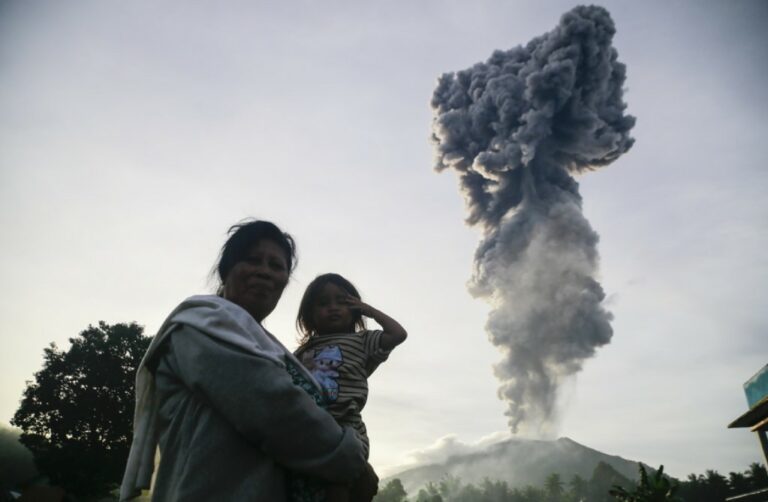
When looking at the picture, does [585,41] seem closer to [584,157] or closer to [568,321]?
[584,157]

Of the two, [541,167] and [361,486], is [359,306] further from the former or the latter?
[541,167]

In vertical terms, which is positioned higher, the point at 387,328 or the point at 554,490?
the point at 387,328

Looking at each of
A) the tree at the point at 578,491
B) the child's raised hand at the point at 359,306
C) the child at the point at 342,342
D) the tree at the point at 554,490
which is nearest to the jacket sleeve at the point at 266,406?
the child at the point at 342,342

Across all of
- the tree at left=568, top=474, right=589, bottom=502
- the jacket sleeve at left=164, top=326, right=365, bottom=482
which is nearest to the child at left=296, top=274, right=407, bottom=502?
the jacket sleeve at left=164, top=326, right=365, bottom=482

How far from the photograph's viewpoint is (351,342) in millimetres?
2646

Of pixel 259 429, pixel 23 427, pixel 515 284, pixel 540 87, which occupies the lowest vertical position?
pixel 259 429

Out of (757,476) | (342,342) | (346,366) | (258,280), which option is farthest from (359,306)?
(757,476)

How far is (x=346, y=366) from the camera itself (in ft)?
7.95

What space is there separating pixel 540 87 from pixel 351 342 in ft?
134

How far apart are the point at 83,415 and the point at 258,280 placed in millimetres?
26110

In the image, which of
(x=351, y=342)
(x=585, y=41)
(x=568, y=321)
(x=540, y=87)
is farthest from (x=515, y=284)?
(x=351, y=342)

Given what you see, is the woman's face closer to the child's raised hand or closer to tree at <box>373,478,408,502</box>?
the child's raised hand

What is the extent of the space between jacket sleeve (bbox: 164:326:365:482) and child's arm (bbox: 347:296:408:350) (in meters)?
1.21

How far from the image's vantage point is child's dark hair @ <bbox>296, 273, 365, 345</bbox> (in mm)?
3043
